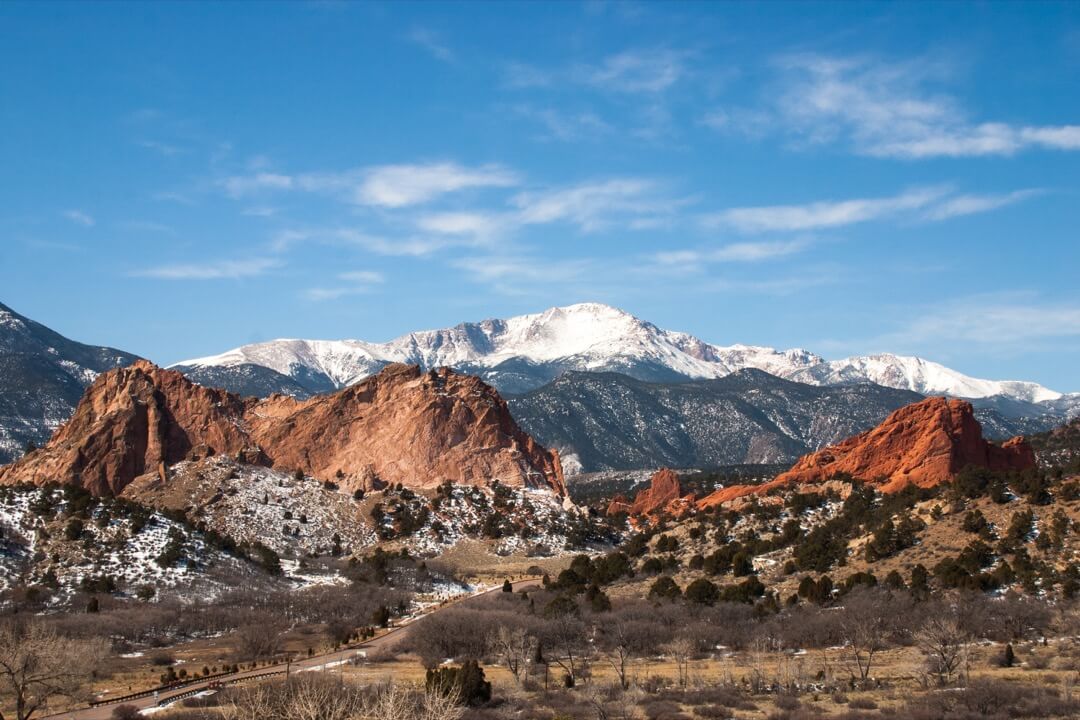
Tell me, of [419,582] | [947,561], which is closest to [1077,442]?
[947,561]

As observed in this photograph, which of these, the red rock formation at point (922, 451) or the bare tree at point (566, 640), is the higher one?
the red rock formation at point (922, 451)

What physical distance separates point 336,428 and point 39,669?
88.2 meters

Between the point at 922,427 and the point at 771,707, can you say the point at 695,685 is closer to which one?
the point at 771,707

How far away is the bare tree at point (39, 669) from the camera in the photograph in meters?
41.0

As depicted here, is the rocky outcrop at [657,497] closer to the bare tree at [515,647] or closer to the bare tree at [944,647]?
the bare tree at [515,647]

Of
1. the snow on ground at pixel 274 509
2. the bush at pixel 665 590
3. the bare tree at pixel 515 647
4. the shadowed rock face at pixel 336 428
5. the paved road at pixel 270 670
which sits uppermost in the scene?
the shadowed rock face at pixel 336 428

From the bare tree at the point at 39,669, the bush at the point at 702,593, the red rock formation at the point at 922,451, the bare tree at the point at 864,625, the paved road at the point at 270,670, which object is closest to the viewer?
the bare tree at the point at 39,669

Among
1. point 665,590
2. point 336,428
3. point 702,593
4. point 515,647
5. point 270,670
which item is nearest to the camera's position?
point 270,670

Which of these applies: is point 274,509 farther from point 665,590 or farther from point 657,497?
point 657,497

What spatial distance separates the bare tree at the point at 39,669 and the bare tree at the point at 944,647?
124 ft

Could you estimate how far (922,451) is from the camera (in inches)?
3856

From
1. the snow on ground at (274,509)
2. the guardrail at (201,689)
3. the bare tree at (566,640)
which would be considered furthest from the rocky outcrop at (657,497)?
the guardrail at (201,689)

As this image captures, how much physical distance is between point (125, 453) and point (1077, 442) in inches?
4784

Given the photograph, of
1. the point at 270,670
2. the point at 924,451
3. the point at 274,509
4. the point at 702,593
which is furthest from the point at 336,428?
the point at 270,670
